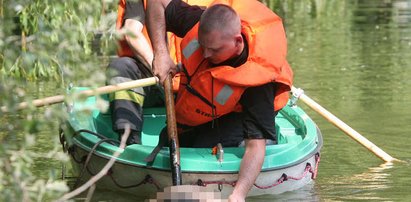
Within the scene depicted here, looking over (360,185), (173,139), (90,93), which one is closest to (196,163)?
(173,139)

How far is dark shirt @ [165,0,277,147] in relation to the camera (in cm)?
561

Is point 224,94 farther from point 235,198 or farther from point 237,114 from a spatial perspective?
point 235,198

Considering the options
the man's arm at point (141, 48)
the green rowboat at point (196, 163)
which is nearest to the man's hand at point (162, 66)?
the green rowboat at point (196, 163)

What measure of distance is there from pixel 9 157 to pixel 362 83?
24.7ft

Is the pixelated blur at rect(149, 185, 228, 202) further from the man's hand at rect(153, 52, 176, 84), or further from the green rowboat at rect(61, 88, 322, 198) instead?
the man's hand at rect(153, 52, 176, 84)

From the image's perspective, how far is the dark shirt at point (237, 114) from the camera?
5.61 metres

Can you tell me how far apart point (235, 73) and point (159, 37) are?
638 millimetres

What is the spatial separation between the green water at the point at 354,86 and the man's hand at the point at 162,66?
A: 87 centimetres

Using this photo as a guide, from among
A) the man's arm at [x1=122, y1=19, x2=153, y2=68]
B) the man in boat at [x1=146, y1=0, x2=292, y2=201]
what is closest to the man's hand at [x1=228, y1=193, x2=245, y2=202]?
the man in boat at [x1=146, y1=0, x2=292, y2=201]

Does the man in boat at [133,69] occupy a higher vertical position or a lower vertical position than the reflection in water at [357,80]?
higher

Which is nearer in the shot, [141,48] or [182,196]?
[182,196]

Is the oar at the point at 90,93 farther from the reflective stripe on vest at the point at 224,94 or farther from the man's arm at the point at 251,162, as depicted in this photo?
the man's arm at the point at 251,162

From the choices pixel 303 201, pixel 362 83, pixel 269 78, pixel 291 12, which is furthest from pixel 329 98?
pixel 291 12

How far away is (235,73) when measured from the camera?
5.64 metres
